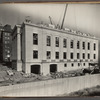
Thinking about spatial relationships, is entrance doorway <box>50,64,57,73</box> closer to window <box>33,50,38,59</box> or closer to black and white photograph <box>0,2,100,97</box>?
black and white photograph <box>0,2,100,97</box>

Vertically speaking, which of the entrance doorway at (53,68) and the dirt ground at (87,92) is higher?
the entrance doorway at (53,68)

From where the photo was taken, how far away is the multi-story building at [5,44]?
6.45ft

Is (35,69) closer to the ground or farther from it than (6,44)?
closer to the ground

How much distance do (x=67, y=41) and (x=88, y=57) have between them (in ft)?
1.40

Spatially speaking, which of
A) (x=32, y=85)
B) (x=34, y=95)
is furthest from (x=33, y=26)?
(x=34, y=95)

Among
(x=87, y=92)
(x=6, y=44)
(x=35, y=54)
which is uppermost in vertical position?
(x=6, y=44)

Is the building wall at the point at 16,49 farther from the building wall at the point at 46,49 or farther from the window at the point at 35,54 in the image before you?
the window at the point at 35,54

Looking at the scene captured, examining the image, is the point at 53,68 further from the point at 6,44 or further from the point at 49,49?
the point at 6,44

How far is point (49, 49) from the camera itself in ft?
6.61

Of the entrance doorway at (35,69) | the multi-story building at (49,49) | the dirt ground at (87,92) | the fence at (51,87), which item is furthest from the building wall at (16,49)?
the dirt ground at (87,92)

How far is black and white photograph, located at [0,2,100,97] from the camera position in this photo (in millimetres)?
1942

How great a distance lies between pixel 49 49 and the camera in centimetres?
202

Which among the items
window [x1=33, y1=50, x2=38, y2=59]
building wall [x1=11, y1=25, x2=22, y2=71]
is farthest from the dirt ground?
building wall [x1=11, y1=25, x2=22, y2=71]

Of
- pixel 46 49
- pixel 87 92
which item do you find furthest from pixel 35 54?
pixel 87 92
